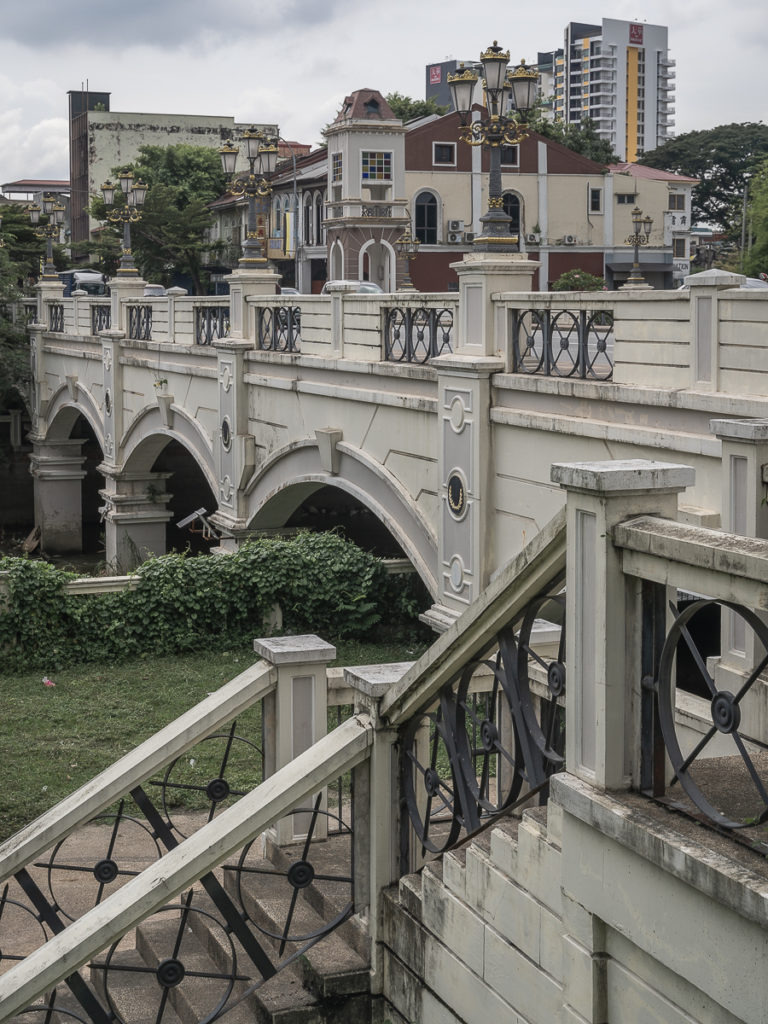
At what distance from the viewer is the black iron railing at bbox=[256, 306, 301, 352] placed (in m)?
18.4

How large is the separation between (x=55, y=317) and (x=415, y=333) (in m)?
21.2

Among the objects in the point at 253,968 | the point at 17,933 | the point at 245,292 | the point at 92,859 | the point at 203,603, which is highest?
the point at 245,292

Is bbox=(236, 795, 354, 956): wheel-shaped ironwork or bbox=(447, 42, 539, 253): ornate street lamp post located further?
bbox=(447, 42, 539, 253): ornate street lamp post

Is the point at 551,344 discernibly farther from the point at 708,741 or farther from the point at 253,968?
the point at 708,741

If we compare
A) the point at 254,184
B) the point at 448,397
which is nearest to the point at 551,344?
the point at 448,397

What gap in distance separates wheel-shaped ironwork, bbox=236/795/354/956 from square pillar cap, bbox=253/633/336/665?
64 cm

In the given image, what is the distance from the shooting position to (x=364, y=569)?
690 inches

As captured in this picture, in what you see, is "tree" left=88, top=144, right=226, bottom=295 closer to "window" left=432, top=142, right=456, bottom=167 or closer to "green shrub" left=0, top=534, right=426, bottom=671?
"window" left=432, top=142, right=456, bottom=167

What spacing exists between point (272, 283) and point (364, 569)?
15.2ft

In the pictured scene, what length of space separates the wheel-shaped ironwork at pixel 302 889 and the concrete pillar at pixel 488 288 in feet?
23.4

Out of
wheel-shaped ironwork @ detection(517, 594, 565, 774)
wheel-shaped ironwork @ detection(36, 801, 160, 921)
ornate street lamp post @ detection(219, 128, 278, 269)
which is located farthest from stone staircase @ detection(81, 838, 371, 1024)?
ornate street lamp post @ detection(219, 128, 278, 269)

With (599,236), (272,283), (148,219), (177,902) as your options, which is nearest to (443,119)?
(599,236)

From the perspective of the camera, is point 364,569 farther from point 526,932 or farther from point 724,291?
point 526,932

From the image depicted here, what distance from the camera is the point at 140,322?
26.2 metres
